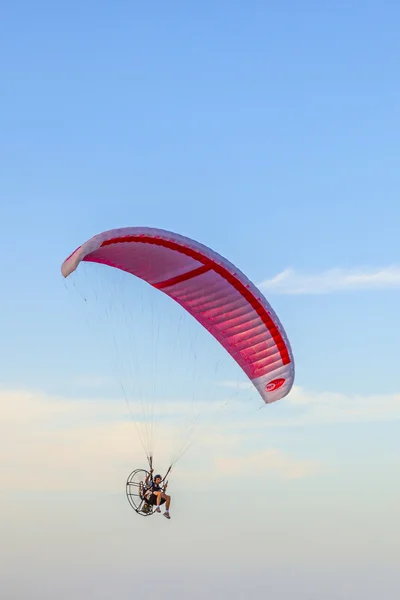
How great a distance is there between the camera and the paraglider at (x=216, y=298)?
3666 cm

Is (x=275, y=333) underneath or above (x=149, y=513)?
above

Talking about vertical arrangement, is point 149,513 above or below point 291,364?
below

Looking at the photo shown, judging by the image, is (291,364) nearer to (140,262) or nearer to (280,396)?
(280,396)

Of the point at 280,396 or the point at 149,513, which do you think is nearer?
the point at 149,513

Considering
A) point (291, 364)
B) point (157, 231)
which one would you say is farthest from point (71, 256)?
point (291, 364)

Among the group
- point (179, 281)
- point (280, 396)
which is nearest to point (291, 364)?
point (280, 396)

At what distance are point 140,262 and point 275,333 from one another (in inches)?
157

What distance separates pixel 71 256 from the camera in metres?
34.1

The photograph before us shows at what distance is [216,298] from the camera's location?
3841 centimetres

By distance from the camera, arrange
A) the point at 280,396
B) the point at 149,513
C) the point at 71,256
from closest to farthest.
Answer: the point at 71,256 → the point at 149,513 → the point at 280,396

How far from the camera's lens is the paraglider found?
1443 inches

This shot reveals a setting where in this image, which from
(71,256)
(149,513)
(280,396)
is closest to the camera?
(71,256)

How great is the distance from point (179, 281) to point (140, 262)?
3.89ft

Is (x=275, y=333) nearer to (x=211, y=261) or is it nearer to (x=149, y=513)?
(x=211, y=261)
